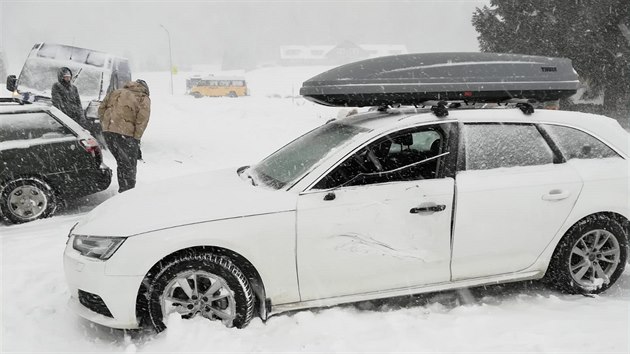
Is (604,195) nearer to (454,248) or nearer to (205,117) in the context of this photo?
(454,248)

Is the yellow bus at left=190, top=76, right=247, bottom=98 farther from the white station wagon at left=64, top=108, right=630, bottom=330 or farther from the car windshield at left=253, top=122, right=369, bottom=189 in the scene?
the white station wagon at left=64, top=108, right=630, bottom=330

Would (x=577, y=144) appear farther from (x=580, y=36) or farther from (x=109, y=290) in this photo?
(x=580, y=36)

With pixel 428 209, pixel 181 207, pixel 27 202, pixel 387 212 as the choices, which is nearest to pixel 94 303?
pixel 181 207

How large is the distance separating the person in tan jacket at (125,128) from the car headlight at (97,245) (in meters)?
3.98

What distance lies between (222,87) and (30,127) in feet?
158

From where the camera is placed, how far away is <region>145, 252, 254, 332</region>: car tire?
3346mm

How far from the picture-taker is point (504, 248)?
388 centimetres

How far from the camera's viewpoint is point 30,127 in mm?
6809

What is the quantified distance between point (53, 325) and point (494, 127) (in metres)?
3.62

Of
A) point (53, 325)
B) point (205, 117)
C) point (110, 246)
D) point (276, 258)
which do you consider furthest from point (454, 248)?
point (205, 117)

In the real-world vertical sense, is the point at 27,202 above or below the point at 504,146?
below

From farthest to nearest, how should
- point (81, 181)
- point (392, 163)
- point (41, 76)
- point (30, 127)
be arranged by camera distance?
point (41, 76)
point (81, 181)
point (30, 127)
point (392, 163)

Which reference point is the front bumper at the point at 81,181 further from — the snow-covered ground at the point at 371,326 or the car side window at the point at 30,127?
the snow-covered ground at the point at 371,326

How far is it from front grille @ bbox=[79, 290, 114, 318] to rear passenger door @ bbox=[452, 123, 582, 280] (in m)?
2.43
